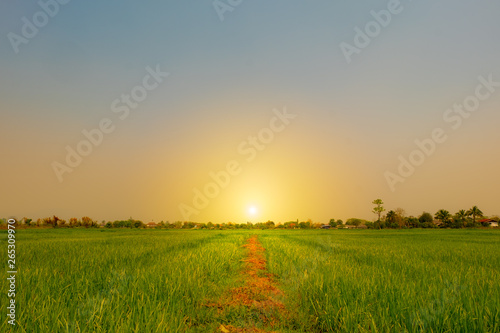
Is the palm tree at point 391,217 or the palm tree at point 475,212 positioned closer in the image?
the palm tree at point 391,217

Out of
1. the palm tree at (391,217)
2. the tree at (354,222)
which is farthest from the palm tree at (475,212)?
the tree at (354,222)

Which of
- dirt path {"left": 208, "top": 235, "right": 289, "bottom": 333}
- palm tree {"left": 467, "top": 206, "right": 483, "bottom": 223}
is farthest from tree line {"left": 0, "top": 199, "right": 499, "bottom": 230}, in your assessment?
dirt path {"left": 208, "top": 235, "right": 289, "bottom": 333}

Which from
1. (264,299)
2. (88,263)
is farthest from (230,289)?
(88,263)

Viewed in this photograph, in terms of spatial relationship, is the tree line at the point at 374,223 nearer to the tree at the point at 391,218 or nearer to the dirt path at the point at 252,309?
the tree at the point at 391,218

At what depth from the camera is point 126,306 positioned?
3.79 metres

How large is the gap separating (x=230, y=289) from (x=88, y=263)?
4295 mm

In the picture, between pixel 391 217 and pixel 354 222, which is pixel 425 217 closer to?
pixel 391 217

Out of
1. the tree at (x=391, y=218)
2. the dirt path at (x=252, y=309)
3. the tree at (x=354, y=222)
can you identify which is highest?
the dirt path at (x=252, y=309)

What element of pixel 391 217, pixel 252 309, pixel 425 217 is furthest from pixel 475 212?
pixel 252 309

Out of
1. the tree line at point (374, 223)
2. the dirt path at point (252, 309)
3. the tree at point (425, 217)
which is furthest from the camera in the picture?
the tree at point (425, 217)

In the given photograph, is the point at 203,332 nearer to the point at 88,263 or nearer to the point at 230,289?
the point at 230,289

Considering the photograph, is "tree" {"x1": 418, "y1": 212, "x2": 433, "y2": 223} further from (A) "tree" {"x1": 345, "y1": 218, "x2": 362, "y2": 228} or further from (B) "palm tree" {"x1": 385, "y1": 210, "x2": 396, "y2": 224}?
(A) "tree" {"x1": 345, "y1": 218, "x2": 362, "y2": 228}

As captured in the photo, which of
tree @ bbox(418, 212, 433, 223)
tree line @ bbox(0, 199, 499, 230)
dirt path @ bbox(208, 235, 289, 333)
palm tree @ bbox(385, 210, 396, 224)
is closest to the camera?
dirt path @ bbox(208, 235, 289, 333)

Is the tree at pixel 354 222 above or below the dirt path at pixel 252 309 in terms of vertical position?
below
